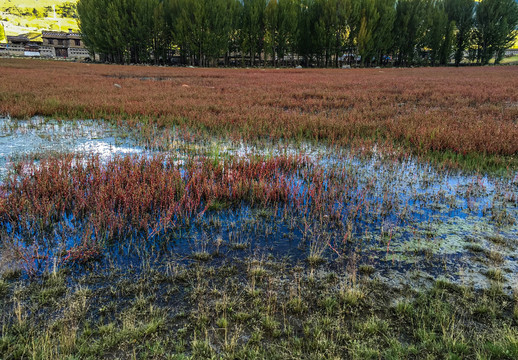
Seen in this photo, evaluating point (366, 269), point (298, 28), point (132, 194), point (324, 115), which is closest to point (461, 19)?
point (298, 28)

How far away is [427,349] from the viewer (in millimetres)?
2227

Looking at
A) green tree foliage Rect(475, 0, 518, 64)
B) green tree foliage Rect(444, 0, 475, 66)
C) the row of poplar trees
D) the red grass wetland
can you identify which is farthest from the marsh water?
green tree foliage Rect(475, 0, 518, 64)

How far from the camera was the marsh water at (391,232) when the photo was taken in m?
Answer: 3.36

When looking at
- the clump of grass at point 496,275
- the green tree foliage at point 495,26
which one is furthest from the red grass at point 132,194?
the green tree foliage at point 495,26

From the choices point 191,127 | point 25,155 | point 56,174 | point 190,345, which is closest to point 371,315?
point 190,345

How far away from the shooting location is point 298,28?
65688 mm

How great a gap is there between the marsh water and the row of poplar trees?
201 feet

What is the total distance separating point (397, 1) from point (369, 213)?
269 ft

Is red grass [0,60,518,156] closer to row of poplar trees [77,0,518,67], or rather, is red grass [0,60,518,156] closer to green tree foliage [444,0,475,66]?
row of poplar trees [77,0,518,67]

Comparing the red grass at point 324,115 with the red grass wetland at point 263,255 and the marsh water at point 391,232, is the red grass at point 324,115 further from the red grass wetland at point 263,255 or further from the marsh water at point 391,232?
the marsh water at point 391,232

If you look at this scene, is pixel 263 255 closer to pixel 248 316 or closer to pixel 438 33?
pixel 248 316

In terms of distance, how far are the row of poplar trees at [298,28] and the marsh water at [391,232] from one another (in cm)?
6141

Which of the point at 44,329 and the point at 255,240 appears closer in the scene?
the point at 44,329

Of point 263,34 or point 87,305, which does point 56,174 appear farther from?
point 263,34
